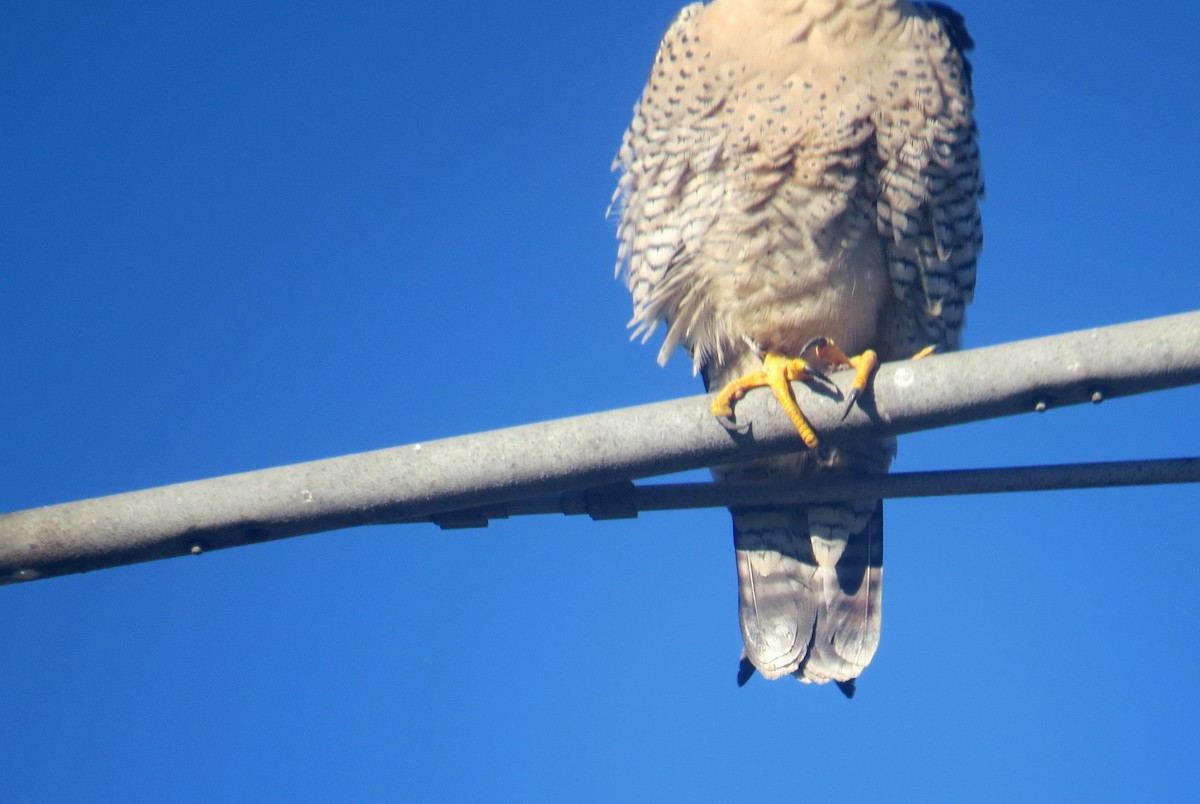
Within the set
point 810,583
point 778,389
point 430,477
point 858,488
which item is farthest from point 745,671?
point 430,477

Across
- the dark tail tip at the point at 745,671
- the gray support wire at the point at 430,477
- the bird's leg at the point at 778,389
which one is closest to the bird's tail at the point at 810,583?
the dark tail tip at the point at 745,671

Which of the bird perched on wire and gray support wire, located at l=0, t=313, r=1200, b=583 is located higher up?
the bird perched on wire

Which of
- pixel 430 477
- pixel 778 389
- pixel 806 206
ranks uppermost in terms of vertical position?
pixel 806 206

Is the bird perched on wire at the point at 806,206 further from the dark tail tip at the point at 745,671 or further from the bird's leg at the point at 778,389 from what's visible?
the bird's leg at the point at 778,389

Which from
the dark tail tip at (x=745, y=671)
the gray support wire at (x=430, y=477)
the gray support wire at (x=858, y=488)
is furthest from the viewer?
the dark tail tip at (x=745, y=671)

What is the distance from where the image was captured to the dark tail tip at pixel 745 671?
4336 mm

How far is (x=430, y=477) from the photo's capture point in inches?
101

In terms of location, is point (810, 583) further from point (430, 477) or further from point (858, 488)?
point (430, 477)

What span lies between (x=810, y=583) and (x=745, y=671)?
39 cm

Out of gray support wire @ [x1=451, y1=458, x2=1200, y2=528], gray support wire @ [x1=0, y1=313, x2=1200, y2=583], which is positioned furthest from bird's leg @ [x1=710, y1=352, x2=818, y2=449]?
gray support wire @ [x1=451, y1=458, x2=1200, y2=528]

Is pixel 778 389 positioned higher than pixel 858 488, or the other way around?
pixel 778 389

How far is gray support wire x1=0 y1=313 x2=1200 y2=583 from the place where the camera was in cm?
251

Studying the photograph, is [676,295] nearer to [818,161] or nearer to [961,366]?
[818,161]

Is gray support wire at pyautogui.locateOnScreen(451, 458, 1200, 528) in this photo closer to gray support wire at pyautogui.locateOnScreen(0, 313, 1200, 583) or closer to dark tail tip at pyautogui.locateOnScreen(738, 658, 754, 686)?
gray support wire at pyautogui.locateOnScreen(0, 313, 1200, 583)
